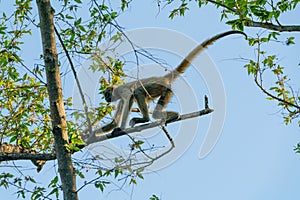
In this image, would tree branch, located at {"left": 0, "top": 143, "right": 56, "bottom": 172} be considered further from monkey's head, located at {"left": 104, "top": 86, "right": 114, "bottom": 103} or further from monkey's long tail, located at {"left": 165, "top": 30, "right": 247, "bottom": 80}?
monkey's long tail, located at {"left": 165, "top": 30, "right": 247, "bottom": 80}

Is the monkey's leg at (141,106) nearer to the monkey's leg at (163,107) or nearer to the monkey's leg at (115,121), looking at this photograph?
the monkey's leg at (163,107)

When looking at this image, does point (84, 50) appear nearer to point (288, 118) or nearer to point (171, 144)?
point (171, 144)

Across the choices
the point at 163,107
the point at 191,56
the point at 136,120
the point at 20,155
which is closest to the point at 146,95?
the point at 163,107

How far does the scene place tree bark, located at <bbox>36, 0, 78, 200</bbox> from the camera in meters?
3.68

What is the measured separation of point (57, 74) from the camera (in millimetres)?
3879

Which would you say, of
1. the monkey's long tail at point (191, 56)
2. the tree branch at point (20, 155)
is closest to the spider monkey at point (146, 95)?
the monkey's long tail at point (191, 56)

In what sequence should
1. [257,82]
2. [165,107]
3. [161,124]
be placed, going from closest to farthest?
[161,124]
[257,82]
[165,107]

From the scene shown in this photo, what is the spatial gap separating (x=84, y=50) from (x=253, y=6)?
5.55ft

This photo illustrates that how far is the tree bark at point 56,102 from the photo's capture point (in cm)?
368

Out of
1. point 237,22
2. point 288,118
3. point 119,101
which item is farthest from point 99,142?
point 288,118

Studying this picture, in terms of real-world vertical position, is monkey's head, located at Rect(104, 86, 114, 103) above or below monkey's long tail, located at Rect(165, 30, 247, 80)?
below

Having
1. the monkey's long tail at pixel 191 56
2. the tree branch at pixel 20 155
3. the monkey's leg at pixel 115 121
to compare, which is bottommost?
the tree branch at pixel 20 155

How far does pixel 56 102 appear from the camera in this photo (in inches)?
150

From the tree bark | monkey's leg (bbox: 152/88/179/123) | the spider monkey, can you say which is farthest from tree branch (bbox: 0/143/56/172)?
monkey's leg (bbox: 152/88/179/123)
